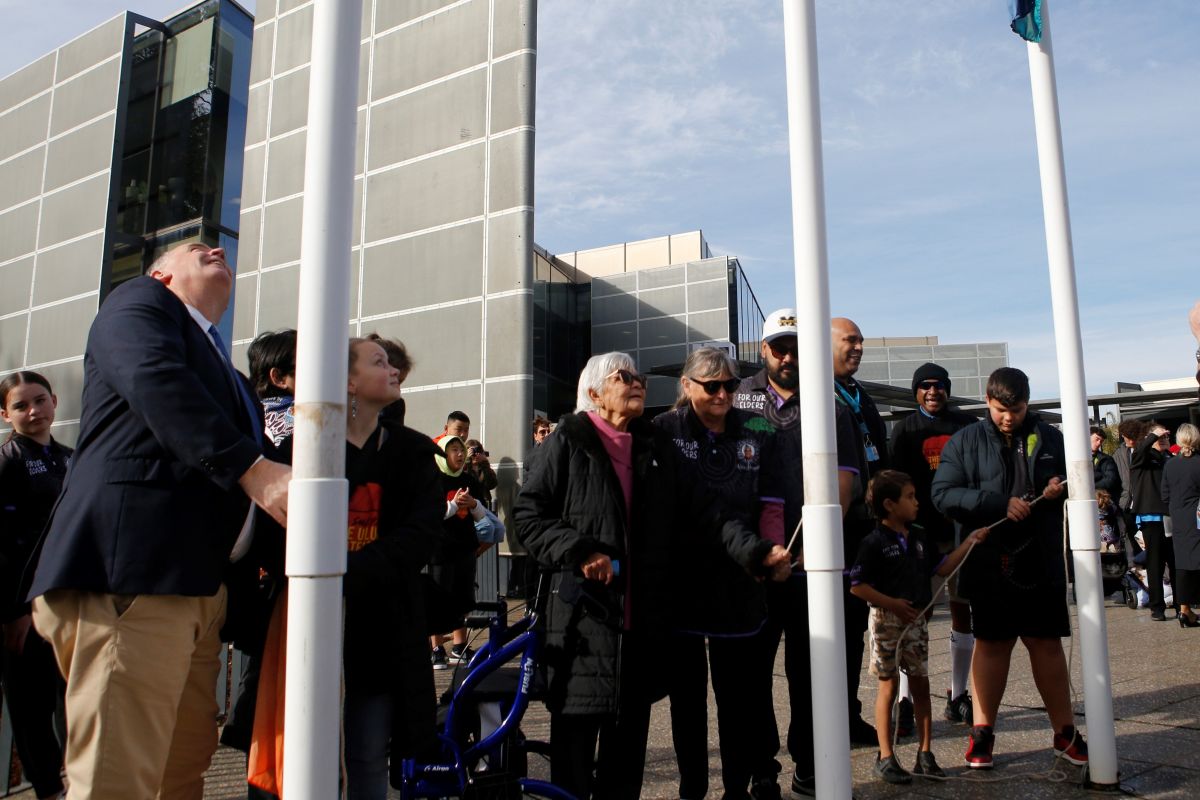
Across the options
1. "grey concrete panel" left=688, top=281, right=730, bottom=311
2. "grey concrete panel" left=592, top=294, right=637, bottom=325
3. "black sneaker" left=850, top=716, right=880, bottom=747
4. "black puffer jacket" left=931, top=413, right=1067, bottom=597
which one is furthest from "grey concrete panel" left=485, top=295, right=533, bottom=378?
"grey concrete panel" left=592, top=294, right=637, bottom=325

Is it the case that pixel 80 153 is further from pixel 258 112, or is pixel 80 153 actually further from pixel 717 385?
pixel 717 385

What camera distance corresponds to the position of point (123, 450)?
2334 mm

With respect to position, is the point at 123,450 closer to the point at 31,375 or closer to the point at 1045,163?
the point at 31,375

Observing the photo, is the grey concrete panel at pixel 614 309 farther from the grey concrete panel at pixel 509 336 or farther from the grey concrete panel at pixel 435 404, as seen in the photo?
the grey concrete panel at pixel 509 336

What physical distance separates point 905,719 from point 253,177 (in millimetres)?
13829

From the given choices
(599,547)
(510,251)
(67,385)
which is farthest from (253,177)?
(599,547)

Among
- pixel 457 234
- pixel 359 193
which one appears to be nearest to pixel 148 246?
pixel 359 193

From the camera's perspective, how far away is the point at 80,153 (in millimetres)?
17641

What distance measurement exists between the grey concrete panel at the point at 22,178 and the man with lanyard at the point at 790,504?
18246 mm

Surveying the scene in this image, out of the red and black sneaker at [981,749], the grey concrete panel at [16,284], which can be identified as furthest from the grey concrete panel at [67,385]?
the red and black sneaker at [981,749]

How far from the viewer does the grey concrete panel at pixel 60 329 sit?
1698 centimetres

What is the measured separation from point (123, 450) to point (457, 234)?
1126cm

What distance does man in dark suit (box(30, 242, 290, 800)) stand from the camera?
2.22 m

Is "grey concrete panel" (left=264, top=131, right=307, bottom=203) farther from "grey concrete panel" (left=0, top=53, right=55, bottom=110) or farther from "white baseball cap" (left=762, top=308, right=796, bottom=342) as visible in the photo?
"white baseball cap" (left=762, top=308, right=796, bottom=342)
